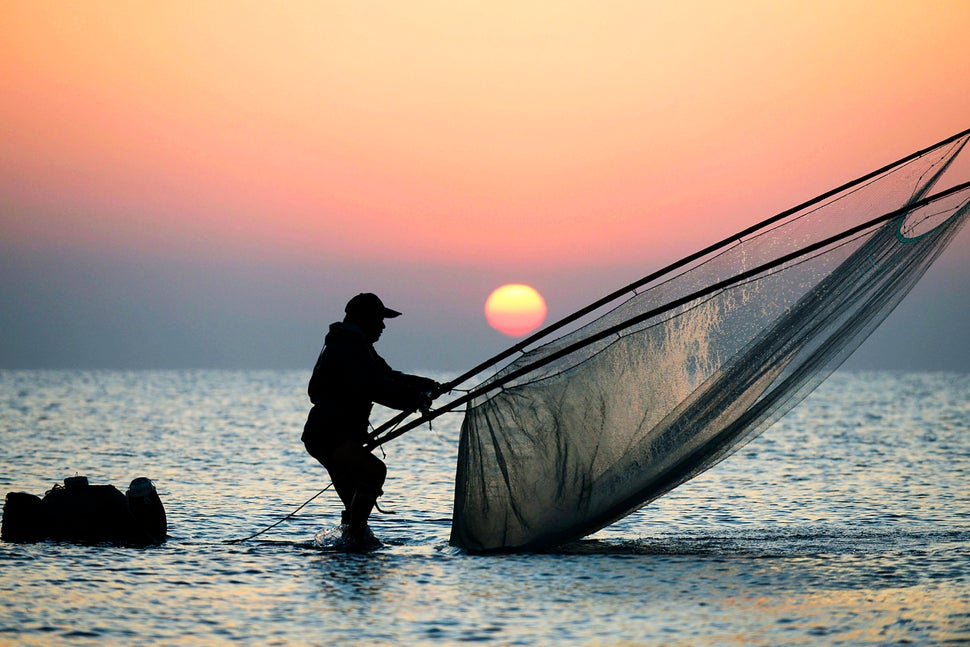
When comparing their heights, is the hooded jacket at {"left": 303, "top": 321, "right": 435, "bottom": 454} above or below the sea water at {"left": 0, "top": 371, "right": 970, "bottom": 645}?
above

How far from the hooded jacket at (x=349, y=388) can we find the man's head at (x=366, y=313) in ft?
0.26

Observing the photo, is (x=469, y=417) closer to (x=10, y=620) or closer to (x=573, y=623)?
(x=573, y=623)

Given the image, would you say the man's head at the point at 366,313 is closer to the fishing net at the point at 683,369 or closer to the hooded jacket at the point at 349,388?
the hooded jacket at the point at 349,388

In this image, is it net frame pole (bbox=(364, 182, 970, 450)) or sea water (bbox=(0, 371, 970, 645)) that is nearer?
sea water (bbox=(0, 371, 970, 645))

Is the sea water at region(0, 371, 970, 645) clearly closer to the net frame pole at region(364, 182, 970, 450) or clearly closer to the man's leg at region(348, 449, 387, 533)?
the man's leg at region(348, 449, 387, 533)

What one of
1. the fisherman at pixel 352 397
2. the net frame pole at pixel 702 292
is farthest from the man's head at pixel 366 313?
the net frame pole at pixel 702 292

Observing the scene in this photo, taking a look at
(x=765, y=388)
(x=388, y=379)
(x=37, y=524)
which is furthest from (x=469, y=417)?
(x=37, y=524)

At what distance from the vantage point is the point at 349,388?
9.09 meters

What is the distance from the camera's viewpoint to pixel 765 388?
9.10 m

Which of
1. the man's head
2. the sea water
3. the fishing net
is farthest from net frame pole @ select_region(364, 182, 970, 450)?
the sea water

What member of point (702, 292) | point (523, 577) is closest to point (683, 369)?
point (702, 292)

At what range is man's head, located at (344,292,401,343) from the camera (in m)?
9.29

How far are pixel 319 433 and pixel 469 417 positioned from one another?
4.02 ft

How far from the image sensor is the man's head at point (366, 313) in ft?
30.5
